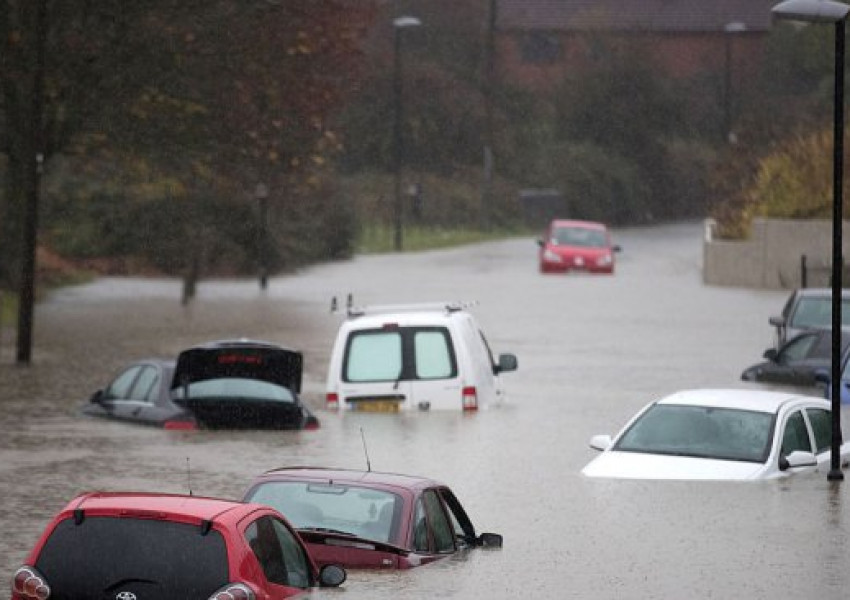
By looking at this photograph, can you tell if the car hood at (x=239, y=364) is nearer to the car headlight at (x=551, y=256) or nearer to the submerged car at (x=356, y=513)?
the submerged car at (x=356, y=513)

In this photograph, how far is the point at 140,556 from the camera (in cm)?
1029

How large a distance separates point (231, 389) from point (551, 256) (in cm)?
3811

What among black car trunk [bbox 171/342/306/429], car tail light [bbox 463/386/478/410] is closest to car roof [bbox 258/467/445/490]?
black car trunk [bbox 171/342/306/429]

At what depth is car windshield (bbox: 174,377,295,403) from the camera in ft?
85.8

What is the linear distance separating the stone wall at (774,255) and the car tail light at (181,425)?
102 ft

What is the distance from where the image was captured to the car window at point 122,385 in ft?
90.1

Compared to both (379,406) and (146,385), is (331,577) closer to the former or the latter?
(379,406)

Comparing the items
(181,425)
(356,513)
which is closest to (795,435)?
(181,425)

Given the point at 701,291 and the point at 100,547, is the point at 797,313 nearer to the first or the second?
the point at 701,291

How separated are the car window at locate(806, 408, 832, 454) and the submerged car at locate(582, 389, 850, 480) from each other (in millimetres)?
22

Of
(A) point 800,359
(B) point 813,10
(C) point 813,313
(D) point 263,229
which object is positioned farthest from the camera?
(D) point 263,229

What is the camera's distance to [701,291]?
187ft

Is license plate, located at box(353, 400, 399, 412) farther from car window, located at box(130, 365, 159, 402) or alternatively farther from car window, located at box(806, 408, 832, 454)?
car window, located at box(806, 408, 832, 454)

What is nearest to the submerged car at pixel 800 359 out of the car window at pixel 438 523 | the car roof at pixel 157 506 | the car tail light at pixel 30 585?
the car window at pixel 438 523
